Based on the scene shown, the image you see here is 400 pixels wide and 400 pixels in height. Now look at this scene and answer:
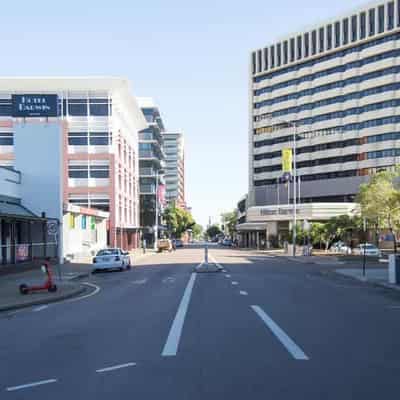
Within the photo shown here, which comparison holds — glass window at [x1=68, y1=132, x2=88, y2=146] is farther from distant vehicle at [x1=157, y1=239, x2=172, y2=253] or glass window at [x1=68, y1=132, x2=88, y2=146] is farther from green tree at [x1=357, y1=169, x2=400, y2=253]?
green tree at [x1=357, y1=169, x2=400, y2=253]

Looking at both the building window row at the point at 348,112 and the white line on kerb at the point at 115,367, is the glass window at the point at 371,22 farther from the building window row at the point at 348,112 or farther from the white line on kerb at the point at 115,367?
the white line on kerb at the point at 115,367

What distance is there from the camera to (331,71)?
342 ft

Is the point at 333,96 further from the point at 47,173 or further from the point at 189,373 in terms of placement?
the point at 189,373

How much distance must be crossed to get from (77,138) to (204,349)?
62.0 m

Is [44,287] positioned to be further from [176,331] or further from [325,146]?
[325,146]

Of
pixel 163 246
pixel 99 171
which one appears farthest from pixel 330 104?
pixel 99 171

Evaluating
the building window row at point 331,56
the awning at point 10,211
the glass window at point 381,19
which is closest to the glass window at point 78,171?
the awning at point 10,211

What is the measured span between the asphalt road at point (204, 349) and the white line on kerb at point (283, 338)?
0.02 m

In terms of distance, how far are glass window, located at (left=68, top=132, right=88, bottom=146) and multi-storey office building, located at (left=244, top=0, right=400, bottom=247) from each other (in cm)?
3419

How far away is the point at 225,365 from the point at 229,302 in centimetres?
871

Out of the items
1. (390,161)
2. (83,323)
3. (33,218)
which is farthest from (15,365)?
(390,161)

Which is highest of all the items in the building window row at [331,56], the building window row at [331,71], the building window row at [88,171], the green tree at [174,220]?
the building window row at [331,56]

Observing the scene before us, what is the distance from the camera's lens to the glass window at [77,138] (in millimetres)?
69312

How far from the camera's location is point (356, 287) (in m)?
23.7
